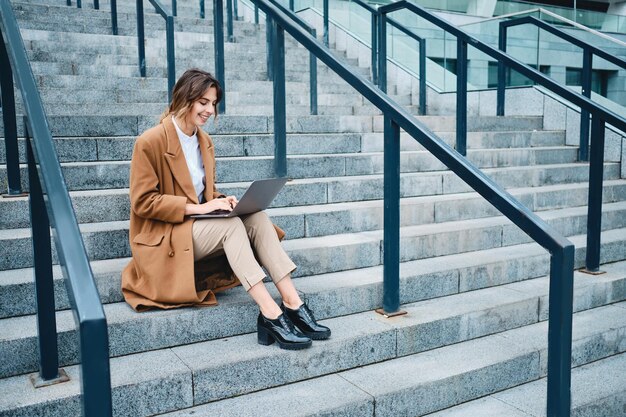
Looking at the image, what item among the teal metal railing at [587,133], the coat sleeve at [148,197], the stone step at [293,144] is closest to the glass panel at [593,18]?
the teal metal railing at [587,133]

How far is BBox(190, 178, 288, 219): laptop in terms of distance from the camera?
8.52 feet

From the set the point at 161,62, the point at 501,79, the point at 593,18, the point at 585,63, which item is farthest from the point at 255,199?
the point at 593,18

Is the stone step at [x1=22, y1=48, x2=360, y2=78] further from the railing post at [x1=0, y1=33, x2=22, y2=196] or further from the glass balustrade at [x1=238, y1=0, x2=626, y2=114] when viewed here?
the railing post at [x1=0, y1=33, x2=22, y2=196]

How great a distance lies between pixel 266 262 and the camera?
279 cm

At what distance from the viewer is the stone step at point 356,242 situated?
293 cm

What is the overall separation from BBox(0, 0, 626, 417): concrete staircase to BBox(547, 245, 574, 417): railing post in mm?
429

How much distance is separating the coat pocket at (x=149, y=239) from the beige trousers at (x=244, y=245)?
0.15 m

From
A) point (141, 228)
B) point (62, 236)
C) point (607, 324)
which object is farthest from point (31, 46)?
point (607, 324)

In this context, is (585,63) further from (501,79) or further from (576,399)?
(576,399)

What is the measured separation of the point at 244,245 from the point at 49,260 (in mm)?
785

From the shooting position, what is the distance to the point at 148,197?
2.68m

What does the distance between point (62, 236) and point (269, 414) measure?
1.15 m

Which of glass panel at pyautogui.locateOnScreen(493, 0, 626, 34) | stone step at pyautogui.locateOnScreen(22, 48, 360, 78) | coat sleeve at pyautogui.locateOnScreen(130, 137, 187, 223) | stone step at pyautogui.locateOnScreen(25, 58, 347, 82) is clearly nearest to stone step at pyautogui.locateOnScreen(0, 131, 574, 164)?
stone step at pyautogui.locateOnScreen(22, 48, 360, 78)

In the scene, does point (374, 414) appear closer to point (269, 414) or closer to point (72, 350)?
point (269, 414)
